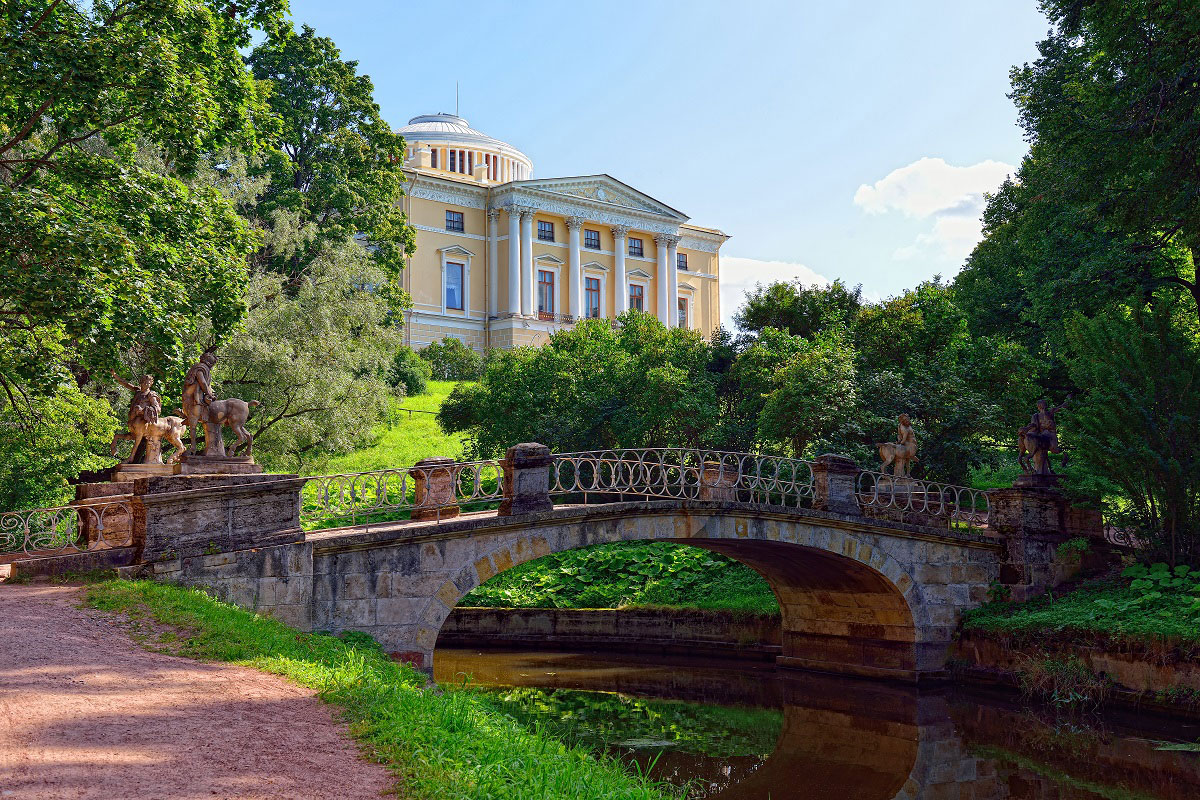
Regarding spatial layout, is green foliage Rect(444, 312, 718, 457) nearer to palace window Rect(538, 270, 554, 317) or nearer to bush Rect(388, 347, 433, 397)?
bush Rect(388, 347, 433, 397)

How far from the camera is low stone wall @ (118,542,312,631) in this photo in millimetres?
12438

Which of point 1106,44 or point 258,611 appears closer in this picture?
point 258,611

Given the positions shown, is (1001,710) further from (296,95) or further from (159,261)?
(296,95)

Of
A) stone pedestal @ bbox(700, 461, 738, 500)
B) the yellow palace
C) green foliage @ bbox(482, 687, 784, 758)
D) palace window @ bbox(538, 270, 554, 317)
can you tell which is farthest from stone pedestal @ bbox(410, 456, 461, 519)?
palace window @ bbox(538, 270, 554, 317)

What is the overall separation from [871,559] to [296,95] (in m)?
21.1

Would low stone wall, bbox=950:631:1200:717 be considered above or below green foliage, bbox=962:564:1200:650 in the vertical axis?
below

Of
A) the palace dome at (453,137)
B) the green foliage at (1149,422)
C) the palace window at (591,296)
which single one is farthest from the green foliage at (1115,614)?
the palace dome at (453,137)

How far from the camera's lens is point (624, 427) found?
3017 cm

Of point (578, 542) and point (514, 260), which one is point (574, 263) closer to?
point (514, 260)

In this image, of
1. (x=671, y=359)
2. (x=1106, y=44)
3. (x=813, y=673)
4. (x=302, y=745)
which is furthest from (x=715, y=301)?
(x=302, y=745)

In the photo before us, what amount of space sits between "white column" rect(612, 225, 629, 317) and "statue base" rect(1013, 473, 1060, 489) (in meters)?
42.5

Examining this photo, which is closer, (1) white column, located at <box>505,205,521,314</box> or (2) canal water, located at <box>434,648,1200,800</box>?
(2) canal water, located at <box>434,648,1200,800</box>

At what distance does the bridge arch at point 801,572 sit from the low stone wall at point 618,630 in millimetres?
1194

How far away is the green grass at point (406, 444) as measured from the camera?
1406 inches
